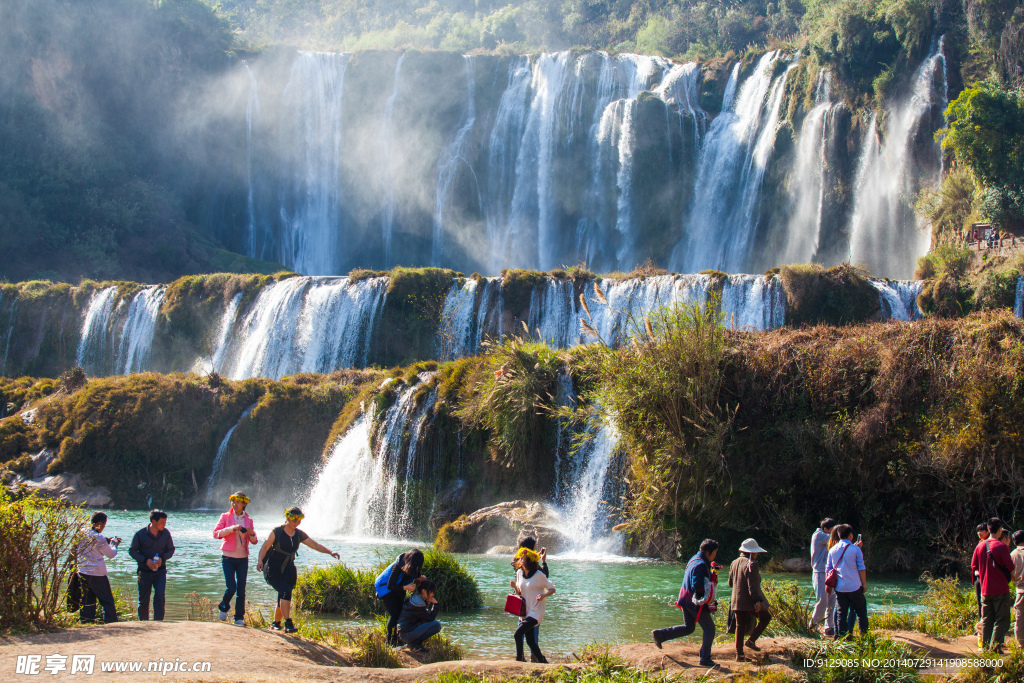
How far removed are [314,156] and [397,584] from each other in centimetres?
5591

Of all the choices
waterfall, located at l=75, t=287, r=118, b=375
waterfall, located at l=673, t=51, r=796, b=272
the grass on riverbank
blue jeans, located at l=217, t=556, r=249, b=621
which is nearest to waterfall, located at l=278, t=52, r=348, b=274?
waterfall, located at l=75, t=287, r=118, b=375

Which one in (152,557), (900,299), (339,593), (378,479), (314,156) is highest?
(314,156)

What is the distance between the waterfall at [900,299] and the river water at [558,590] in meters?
13.8

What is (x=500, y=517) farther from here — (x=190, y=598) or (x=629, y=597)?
(x=190, y=598)

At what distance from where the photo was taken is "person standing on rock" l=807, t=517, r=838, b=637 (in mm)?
9648

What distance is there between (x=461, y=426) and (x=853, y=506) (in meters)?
9.48

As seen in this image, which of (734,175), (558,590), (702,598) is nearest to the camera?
(702,598)

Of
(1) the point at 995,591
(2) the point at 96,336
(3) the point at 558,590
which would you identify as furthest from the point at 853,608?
(2) the point at 96,336

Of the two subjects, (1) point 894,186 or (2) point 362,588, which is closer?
(2) point 362,588

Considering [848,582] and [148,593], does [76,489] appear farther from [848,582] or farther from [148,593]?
[848,582]

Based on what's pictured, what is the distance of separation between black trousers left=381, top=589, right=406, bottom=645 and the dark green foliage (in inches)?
841

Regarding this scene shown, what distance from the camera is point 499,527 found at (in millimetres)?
19031

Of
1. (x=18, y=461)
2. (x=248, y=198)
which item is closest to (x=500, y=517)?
(x=18, y=461)

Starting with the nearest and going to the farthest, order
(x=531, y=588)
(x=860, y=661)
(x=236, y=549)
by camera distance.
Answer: (x=860, y=661) → (x=531, y=588) → (x=236, y=549)
